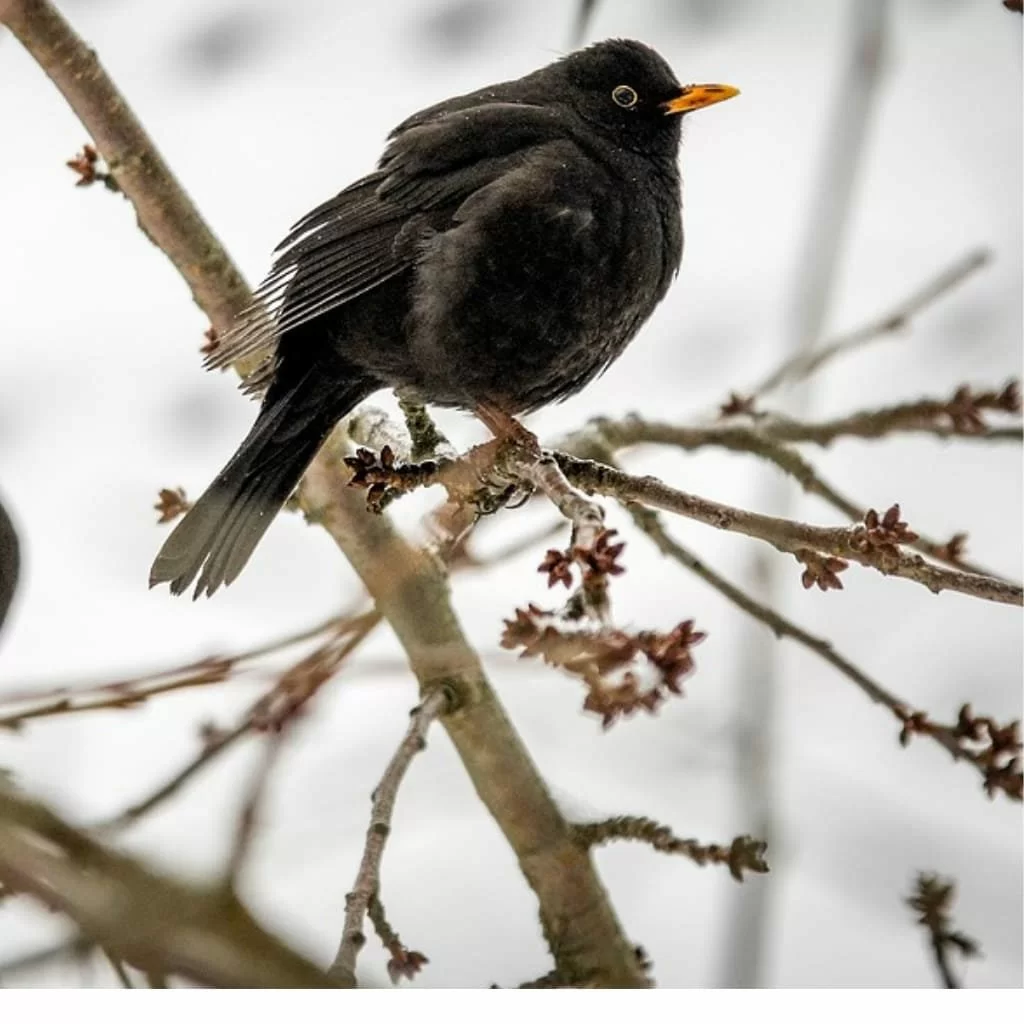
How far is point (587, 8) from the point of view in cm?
179

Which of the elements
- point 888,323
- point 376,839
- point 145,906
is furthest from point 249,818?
point 888,323

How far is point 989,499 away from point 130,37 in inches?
62.6

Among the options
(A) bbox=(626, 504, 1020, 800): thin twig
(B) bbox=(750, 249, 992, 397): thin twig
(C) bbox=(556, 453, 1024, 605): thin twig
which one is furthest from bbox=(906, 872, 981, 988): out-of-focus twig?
(B) bbox=(750, 249, 992, 397): thin twig

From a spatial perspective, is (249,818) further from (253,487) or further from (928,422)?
(928,422)

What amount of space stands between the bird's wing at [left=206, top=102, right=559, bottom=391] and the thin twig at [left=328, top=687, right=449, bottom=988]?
21.1 inches

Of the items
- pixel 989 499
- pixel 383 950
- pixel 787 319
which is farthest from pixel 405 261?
pixel 989 499

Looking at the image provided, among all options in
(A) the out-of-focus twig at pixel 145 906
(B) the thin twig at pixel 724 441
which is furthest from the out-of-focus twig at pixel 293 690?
(B) the thin twig at pixel 724 441

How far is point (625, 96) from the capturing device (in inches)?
88.4

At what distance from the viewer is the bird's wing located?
192 cm

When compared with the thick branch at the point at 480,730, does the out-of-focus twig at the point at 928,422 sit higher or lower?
higher

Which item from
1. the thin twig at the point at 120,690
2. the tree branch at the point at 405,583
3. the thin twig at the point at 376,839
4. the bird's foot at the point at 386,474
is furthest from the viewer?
the tree branch at the point at 405,583

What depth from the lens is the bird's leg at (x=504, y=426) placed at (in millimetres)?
1845

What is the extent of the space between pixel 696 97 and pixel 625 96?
15cm

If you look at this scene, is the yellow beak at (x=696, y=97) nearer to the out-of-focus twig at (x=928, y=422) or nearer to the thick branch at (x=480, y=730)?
the out-of-focus twig at (x=928, y=422)
